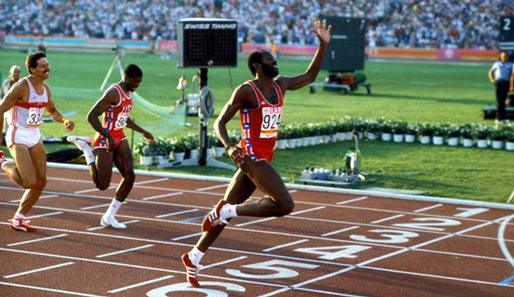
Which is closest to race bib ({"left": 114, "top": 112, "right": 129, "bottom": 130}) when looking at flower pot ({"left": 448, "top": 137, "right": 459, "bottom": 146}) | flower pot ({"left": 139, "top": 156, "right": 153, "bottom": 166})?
flower pot ({"left": 139, "top": 156, "right": 153, "bottom": 166})

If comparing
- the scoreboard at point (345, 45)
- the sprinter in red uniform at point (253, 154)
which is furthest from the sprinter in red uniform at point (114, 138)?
the scoreboard at point (345, 45)

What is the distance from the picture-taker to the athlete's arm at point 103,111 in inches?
444

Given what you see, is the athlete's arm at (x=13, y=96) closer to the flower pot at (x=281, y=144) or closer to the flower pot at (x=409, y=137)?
the flower pot at (x=281, y=144)

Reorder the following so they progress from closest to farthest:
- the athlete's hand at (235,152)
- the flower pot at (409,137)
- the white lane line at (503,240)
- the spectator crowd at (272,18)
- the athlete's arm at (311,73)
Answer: the athlete's hand at (235,152) → the athlete's arm at (311,73) → the white lane line at (503,240) → the flower pot at (409,137) → the spectator crowd at (272,18)

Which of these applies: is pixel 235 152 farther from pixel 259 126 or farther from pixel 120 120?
pixel 120 120

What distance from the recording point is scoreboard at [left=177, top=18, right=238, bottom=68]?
1714cm

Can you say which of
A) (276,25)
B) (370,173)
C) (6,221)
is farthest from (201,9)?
(6,221)

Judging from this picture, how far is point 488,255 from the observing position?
10633mm

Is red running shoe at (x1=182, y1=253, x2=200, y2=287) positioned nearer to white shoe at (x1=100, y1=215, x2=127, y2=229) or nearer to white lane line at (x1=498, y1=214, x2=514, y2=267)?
white shoe at (x1=100, y1=215, x2=127, y2=229)

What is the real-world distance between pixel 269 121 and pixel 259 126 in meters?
0.11

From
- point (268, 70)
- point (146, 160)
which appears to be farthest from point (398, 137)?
point (268, 70)

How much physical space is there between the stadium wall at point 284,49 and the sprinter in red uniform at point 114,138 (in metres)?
43.1

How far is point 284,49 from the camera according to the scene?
59375 millimetres

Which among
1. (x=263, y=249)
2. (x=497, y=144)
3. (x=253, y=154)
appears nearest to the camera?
(x=253, y=154)
